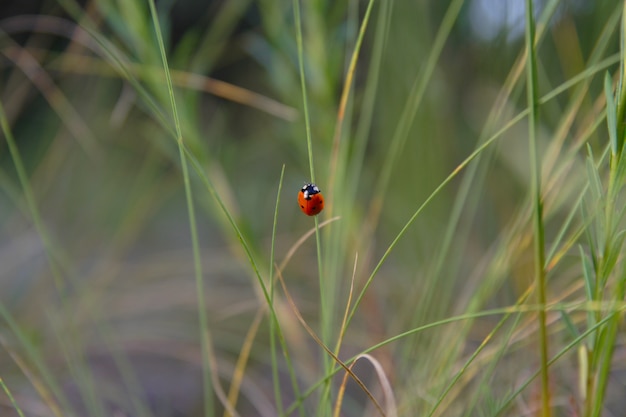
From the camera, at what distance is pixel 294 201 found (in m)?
1.72

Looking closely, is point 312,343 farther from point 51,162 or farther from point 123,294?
point 51,162

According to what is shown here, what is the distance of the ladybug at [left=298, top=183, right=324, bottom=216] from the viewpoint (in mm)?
595

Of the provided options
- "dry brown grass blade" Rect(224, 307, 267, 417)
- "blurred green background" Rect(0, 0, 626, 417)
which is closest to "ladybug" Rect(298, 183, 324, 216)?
"blurred green background" Rect(0, 0, 626, 417)

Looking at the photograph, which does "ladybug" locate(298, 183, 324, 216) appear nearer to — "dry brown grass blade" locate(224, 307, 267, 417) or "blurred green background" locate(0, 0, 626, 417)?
"blurred green background" locate(0, 0, 626, 417)

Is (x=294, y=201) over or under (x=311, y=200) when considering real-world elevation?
over

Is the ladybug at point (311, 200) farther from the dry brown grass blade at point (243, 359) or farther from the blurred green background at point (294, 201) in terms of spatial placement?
the dry brown grass blade at point (243, 359)

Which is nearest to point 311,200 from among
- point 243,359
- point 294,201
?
point 243,359

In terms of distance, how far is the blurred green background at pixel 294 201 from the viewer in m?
0.80

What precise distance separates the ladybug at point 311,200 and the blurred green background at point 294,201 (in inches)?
2.2

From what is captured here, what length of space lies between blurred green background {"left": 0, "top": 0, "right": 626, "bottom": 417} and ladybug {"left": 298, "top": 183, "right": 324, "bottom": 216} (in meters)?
0.06

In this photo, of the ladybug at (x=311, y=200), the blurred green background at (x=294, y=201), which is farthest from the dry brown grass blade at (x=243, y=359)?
the ladybug at (x=311, y=200)

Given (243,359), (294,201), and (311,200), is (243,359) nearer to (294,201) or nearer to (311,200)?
(311,200)

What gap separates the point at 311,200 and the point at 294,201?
1118 mm

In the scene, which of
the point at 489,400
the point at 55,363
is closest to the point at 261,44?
the point at 55,363
